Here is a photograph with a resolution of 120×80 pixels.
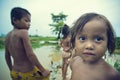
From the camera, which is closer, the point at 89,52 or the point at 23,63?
the point at 89,52

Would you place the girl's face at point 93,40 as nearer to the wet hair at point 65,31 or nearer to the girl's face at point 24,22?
the wet hair at point 65,31

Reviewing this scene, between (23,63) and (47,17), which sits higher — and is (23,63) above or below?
below

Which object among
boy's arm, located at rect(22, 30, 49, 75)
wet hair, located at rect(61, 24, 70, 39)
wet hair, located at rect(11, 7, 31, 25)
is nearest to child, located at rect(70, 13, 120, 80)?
wet hair, located at rect(61, 24, 70, 39)

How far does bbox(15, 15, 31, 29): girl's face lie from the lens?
70.2 inches

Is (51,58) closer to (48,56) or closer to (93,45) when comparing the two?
(48,56)

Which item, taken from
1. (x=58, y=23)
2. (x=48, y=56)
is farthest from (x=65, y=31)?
(x=48, y=56)

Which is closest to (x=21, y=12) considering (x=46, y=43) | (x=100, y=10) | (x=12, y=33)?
(x=12, y=33)

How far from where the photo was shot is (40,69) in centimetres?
178

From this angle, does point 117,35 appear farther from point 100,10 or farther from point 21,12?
point 21,12

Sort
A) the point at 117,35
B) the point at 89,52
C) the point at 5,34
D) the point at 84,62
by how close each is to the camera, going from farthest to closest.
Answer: the point at 5,34, the point at 117,35, the point at 84,62, the point at 89,52

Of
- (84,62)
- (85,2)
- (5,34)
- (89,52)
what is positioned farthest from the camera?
(5,34)

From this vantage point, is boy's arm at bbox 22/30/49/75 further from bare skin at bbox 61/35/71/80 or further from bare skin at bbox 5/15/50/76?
bare skin at bbox 61/35/71/80

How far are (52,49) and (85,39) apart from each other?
0.44m

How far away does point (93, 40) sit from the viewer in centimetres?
138
